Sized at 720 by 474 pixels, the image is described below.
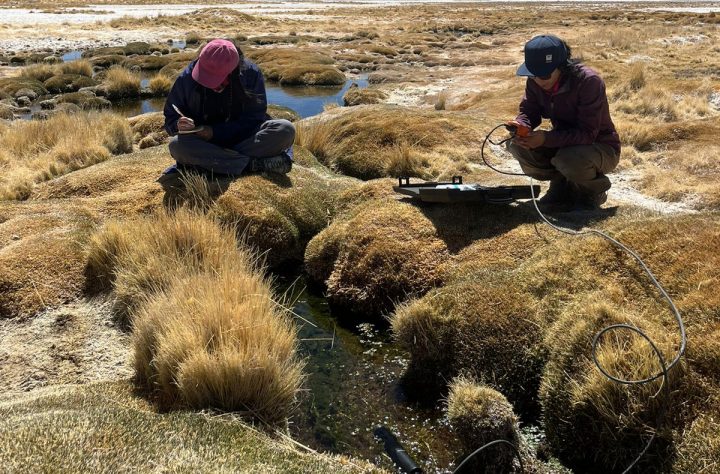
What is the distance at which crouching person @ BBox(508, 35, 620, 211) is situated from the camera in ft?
20.2

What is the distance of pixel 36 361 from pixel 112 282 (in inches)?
45.3

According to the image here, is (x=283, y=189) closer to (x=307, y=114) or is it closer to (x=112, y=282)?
(x=112, y=282)

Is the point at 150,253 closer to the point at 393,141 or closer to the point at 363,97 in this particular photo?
the point at 393,141

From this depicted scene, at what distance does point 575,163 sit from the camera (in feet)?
21.5

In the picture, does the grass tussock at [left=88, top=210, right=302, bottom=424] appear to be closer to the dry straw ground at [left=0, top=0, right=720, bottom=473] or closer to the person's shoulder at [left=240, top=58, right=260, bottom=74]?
the dry straw ground at [left=0, top=0, right=720, bottom=473]

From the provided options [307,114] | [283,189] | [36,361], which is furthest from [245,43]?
[36,361]

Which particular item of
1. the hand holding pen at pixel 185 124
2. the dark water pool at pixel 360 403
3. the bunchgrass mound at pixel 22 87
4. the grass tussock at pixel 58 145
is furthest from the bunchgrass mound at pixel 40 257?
the bunchgrass mound at pixel 22 87

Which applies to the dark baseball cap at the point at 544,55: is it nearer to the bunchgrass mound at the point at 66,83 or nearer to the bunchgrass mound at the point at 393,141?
the bunchgrass mound at the point at 393,141

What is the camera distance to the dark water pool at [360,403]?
183 inches

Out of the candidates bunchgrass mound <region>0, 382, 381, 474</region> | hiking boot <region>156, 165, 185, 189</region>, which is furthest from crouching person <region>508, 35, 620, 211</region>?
hiking boot <region>156, 165, 185, 189</region>

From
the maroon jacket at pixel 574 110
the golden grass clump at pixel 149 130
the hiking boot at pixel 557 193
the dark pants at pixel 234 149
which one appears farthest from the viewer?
the golden grass clump at pixel 149 130

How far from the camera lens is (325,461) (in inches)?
156

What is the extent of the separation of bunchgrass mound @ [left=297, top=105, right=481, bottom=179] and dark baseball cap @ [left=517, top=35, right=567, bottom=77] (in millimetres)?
3722

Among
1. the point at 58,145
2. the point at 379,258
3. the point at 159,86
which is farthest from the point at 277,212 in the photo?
the point at 159,86
